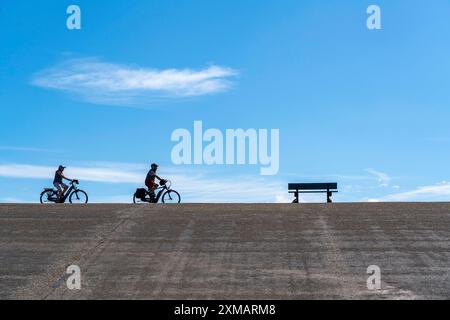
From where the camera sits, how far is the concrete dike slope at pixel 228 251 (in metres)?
12.0

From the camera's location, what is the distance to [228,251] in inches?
565

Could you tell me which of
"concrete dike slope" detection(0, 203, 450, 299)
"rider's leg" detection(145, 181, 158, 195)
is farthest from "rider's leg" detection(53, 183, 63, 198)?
"concrete dike slope" detection(0, 203, 450, 299)

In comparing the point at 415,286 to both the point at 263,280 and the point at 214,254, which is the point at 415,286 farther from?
the point at 214,254

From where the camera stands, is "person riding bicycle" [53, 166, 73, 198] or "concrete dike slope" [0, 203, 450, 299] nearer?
"concrete dike slope" [0, 203, 450, 299]

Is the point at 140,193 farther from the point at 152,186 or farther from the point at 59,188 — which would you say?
the point at 59,188

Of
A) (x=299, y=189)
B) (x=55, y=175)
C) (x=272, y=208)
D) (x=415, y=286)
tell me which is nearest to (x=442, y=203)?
(x=272, y=208)

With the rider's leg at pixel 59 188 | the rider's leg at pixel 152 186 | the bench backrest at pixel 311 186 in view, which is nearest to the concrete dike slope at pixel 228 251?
the rider's leg at pixel 152 186

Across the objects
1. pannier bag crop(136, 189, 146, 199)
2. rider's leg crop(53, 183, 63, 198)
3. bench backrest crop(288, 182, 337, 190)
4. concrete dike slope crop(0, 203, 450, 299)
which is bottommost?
concrete dike slope crop(0, 203, 450, 299)

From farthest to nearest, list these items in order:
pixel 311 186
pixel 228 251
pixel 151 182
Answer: pixel 311 186, pixel 151 182, pixel 228 251

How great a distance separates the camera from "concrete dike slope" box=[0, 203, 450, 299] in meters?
12.0

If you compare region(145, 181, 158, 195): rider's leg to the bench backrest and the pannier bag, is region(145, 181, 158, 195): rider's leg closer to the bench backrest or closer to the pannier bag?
the pannier bag

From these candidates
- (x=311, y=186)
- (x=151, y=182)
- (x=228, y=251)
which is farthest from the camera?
(x=311, y=186)

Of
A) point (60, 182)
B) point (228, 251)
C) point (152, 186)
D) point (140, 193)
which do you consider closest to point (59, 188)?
point (60, 182)

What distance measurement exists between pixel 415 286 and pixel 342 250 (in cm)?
242
